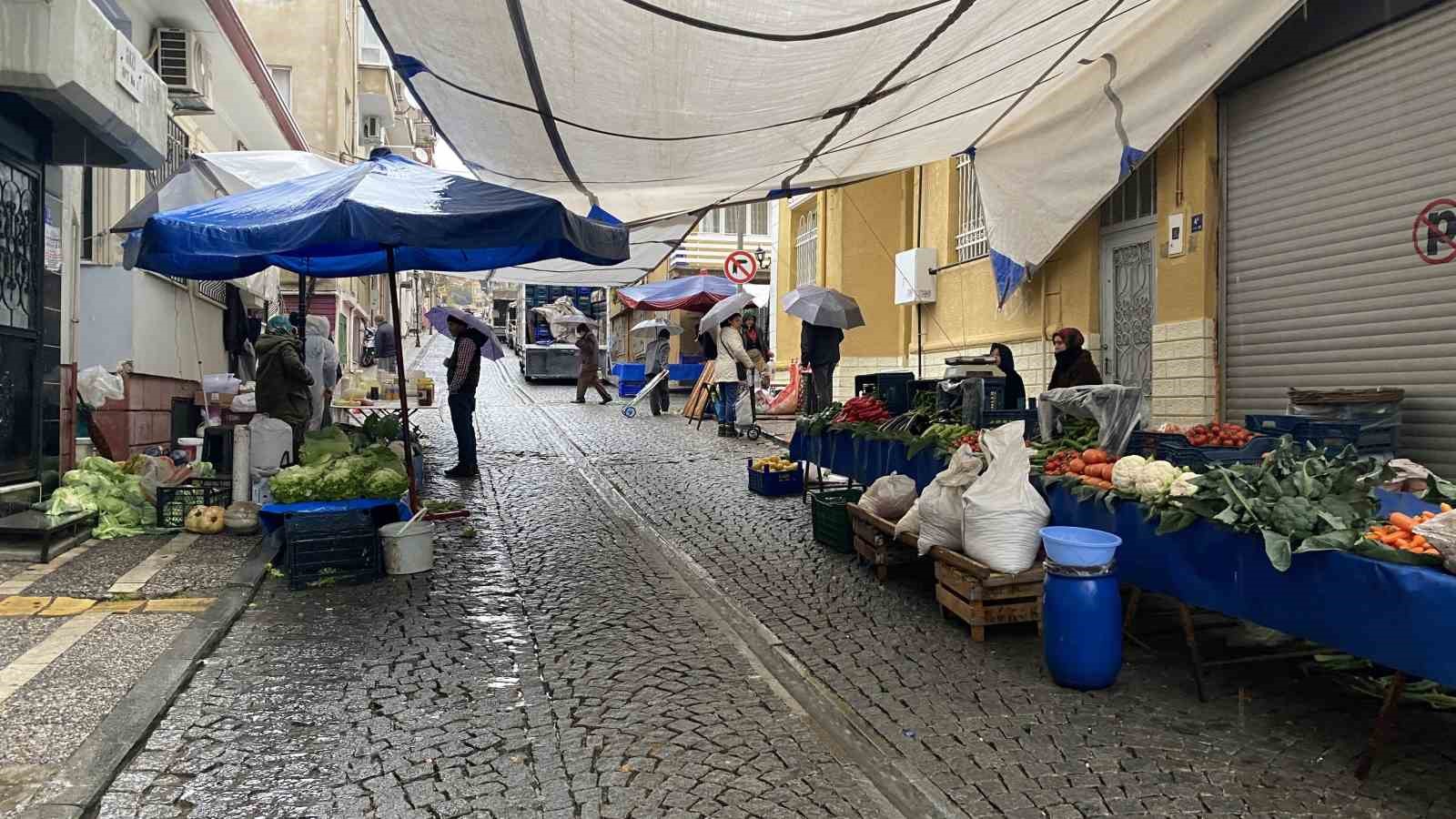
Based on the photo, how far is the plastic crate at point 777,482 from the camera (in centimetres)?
1042

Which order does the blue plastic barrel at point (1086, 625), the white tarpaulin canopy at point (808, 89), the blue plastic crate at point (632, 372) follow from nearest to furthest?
the blue plastic barrel at point (1086, 625)
the white tarpaulin canopy at point (808, 89)
the blue plastic crate at point (632, 372)

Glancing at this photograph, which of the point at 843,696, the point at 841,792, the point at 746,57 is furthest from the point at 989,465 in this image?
the point at 746,57

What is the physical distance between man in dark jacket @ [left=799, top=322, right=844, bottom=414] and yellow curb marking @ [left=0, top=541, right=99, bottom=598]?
9.19 meters

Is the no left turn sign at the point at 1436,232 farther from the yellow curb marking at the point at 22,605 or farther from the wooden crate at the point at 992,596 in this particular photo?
the yellow curb marking at the point at 22,605

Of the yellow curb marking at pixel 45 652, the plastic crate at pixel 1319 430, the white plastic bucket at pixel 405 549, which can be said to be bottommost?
the yellow curb marking at pixel 45 652

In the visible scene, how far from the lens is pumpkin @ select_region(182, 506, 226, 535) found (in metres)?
8.04

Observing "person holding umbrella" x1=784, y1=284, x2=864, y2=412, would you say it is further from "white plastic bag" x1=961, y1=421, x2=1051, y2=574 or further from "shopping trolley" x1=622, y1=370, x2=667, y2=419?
"white plastic bag" x1=961, y1=421, x2=1051, y2=574

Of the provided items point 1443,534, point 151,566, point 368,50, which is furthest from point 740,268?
point 368,50

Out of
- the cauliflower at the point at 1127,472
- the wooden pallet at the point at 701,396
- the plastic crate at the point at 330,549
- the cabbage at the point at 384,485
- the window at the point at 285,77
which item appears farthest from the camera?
the window at the point at 285,77

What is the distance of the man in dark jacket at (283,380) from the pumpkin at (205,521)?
1.07 metres

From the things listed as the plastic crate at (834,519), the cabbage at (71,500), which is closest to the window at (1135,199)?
the plastic crate at (834,519)

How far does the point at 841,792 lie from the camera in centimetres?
357

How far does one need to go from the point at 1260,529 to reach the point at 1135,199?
7826mm

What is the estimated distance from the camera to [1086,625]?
451 cm
